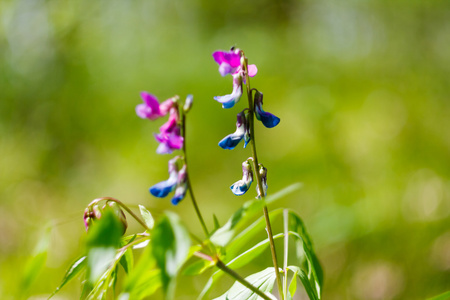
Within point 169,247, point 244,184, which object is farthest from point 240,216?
point 244,184

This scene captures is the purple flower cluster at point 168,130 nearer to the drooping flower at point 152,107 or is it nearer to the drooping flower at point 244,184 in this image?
the drooping flower at point 152,107

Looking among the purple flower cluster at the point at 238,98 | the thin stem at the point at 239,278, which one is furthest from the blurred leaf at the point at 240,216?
the purple flower cluster at the point at 238,98

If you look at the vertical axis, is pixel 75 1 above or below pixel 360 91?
above

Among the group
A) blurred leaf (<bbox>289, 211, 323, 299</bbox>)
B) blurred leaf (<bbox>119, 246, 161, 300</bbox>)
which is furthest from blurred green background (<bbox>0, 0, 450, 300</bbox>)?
blurred leaf (<bbox>119, 246, 161, 300</bbox>)

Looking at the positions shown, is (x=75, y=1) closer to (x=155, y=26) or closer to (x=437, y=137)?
(x=155, y=26)

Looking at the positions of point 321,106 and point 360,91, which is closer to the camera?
point 321,106

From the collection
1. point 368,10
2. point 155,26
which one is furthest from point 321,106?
point 155,26
